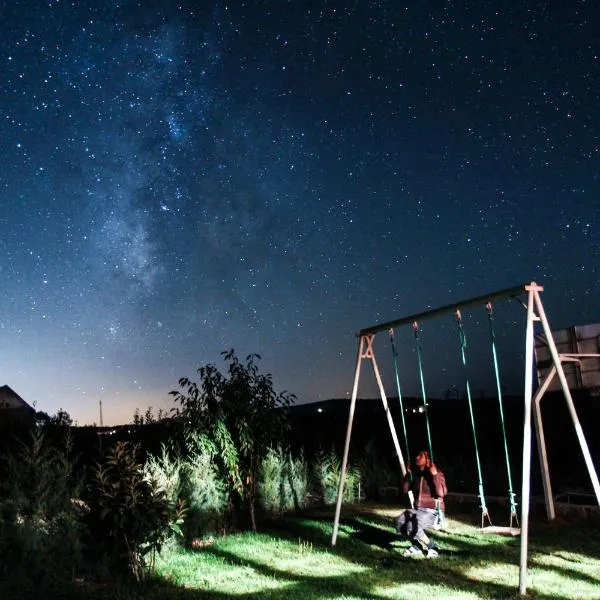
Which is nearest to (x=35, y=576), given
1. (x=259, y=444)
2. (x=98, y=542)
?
(x=98, y=542)

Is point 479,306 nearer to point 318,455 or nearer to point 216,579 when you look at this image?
point 216,579

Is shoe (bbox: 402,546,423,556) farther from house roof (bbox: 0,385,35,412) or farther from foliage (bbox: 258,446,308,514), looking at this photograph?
house roof (bbox: 0,385,35,412)

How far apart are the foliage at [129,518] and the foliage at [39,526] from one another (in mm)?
350

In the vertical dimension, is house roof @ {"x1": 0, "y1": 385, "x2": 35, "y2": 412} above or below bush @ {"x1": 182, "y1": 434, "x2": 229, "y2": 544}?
above

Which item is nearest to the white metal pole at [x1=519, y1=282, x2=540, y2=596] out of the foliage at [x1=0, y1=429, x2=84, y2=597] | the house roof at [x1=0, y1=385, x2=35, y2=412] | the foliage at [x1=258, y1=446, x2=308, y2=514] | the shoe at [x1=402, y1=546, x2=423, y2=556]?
the shoe at [x1=402, y1=546, x2=423, y2=556]

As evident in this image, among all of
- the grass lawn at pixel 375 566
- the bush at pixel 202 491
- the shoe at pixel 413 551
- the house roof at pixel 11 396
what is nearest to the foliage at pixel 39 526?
the grass lawn at pixel 375 566

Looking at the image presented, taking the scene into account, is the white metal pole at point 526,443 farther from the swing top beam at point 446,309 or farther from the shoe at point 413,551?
the shoe at point 413,551

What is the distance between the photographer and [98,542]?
29.2 feet

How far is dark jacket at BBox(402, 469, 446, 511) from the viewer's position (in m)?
9.80

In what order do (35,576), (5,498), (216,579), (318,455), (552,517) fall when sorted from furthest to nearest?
(318,455) → (552,517) → (5,498) → (216,579) → (35,576)

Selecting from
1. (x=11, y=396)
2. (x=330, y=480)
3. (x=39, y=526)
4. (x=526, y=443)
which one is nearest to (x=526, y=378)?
(x=526, y=443)

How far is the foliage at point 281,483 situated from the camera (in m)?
13.6

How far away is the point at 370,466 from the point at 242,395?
4915 millimetres

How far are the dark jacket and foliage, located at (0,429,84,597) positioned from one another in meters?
4.58
